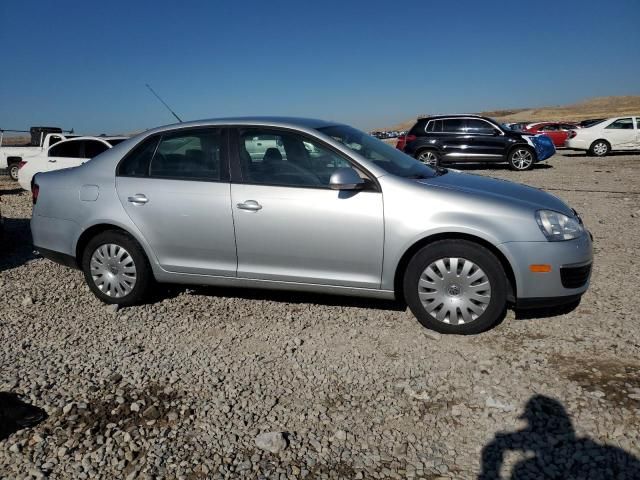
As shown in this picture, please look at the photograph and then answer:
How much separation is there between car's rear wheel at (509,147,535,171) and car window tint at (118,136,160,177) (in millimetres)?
14050

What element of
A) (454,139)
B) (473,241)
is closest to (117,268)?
(473,241)

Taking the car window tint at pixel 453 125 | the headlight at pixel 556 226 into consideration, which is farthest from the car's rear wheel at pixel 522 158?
the headlight at pixel 556 226

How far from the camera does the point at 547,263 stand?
3.68 meters

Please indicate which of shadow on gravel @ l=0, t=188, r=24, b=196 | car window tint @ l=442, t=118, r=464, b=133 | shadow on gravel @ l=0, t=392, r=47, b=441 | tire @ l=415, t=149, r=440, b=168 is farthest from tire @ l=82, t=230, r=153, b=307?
car window tint @ l=442, t=118, r=464, b=133

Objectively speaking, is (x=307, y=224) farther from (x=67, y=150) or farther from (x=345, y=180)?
(x=67, y=150)

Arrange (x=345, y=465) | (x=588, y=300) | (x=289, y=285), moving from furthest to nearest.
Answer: (x=588, y=300)
(x=289, y=285)
(x=345, y=465)

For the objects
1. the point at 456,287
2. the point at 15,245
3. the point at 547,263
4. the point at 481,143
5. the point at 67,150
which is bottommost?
the point at 15,245

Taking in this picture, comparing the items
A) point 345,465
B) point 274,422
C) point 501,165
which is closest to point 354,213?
point 274,422

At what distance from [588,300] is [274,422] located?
3.10 meters

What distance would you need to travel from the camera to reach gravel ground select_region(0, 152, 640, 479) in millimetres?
2568

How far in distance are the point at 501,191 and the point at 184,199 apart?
2.54 meters

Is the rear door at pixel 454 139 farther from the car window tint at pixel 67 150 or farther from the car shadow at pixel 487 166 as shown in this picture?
the car window tint at pixel 67 150

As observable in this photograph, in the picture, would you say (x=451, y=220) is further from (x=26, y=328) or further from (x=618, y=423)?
(x=26, y=328)

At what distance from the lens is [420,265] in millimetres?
3863
